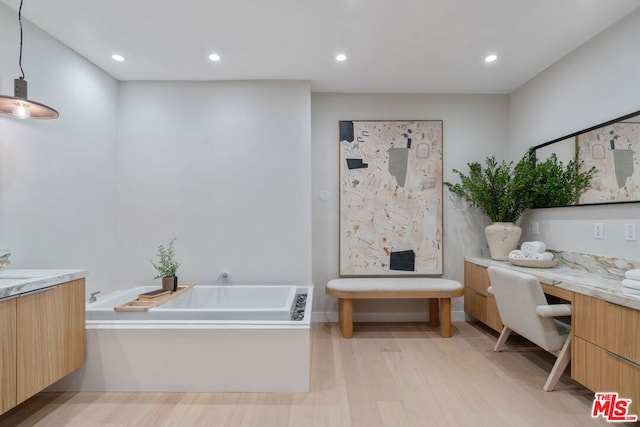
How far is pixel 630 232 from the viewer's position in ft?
7.04

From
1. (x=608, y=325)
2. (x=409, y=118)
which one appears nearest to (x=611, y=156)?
(x=608, y=325)

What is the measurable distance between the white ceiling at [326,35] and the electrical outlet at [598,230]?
145 centimetres

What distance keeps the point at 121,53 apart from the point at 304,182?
1.92m

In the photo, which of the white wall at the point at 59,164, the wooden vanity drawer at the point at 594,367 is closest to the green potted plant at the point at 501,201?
the wooden vanity drawer at the point at 594,367

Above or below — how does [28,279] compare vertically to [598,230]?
below

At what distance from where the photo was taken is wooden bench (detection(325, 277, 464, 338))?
300 centimetres

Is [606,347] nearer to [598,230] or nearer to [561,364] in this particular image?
[561,364]

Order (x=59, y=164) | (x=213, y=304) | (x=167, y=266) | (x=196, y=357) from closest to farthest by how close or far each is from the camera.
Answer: (x=196, y=357) → (x=59, y=164) → (x=167, y=266) → (x=213, y=304)

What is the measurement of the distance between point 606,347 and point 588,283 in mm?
391

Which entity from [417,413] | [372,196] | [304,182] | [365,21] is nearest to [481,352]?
[417,413]

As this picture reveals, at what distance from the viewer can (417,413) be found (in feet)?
6.16

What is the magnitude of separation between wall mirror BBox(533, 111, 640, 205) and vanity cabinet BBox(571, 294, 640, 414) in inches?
34.5

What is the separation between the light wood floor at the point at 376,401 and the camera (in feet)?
5.97

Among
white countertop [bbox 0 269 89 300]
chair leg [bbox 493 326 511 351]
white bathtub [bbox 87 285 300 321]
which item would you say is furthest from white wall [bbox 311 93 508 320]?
white countertop [bbox 0 269 89 300]
